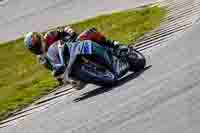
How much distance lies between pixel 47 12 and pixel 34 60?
292 inches

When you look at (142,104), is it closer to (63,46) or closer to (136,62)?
(136,62)

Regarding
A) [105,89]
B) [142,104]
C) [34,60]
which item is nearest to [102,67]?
Result: [105,89]

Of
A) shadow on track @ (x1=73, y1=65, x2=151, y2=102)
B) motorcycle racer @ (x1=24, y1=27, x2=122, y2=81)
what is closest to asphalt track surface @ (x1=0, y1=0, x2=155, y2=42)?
motorcycle racer @ (x1=24, y1=27, x2=122, y2=81)

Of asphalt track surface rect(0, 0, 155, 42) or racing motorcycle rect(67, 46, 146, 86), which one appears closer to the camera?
racing motorcycle rect(67, 46, 146, 86)

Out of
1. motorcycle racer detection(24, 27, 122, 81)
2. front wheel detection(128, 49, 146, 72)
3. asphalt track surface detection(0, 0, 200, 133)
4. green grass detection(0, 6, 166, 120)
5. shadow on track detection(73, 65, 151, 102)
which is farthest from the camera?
green grass detection(0, 6, 166, 120)

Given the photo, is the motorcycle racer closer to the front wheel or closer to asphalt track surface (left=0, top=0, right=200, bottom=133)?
the front wheel

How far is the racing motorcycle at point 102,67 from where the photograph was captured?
13.8 metres

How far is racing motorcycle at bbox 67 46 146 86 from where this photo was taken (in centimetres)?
1378

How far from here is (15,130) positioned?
1287 centimetres

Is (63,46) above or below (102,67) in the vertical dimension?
above

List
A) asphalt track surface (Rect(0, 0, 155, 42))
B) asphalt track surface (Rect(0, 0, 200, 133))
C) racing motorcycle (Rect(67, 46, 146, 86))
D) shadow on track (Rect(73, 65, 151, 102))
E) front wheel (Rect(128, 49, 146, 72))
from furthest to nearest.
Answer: asphalt track surface (Rect(0, 0, 155, 42))
front wheel (Rect(128, 49, 146, 72))
racing motorcycle (Rect(67, 46, 146, 86))
shadow on track (Rect(73, 65, 151, 102))
asphalt track surface (Rect(0, 0, 200, 133))

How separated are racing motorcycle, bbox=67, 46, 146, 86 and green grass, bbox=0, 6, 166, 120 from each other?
6.74ft

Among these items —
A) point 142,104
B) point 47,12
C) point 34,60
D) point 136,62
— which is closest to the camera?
point 142,104

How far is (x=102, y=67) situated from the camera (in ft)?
45.7
